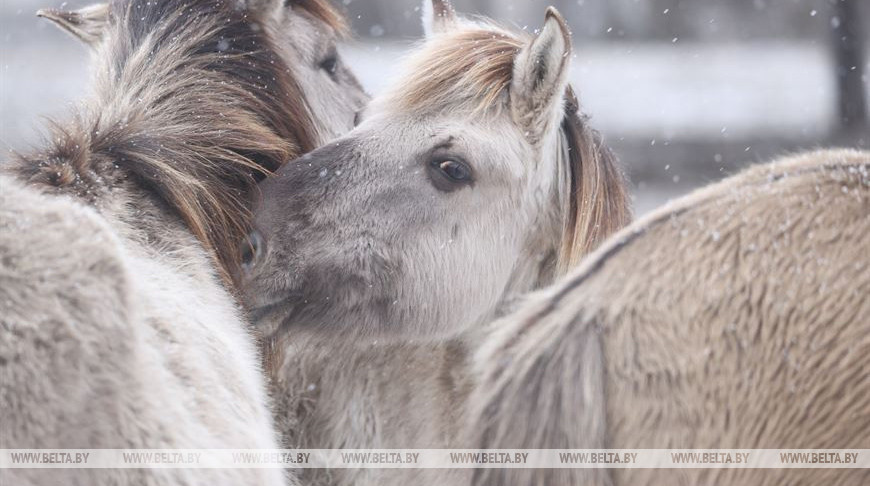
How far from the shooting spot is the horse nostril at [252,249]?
2076 millimetres

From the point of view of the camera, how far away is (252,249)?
6.85 ft

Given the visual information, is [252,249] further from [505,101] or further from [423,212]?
[505,101]

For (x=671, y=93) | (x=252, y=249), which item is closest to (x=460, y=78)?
(x=252, y=249)

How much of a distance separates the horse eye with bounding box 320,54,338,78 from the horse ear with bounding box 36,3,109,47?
63 cm

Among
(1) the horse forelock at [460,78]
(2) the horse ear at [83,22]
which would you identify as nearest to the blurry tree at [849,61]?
(1) the horse forelock at [460,78]

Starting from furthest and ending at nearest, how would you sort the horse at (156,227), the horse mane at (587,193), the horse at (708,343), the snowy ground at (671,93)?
the snowy ground at (671,93), the horse mane at (587,193), the horse at (156,227), the horse at (708,343)

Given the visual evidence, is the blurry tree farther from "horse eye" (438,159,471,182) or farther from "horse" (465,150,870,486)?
"horse" (465,150,870,486)

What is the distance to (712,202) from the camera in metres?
1.39

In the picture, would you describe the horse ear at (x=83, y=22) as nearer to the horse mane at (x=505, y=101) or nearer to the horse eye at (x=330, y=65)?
the horse eye at (x=330, y=65)

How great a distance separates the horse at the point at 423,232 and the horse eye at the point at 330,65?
1.30 feet

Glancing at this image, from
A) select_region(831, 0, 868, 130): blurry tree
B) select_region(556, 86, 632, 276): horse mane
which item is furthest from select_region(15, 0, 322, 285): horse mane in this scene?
select_region(831, 0, 868, 130): blurry tree

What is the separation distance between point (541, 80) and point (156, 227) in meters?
0.96

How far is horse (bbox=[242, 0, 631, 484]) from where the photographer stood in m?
2.10

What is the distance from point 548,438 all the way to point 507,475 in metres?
0.08
